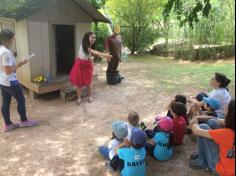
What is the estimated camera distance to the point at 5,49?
512 centimetres

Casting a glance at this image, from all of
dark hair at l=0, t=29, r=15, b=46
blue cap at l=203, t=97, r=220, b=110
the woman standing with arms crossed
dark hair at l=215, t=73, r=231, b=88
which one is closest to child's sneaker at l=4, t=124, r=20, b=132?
the woman standing with arms crossed

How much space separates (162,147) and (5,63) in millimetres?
2822

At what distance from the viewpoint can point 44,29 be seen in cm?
723

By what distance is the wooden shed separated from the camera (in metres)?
7.02

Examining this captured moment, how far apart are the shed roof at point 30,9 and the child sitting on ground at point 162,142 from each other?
4.12m

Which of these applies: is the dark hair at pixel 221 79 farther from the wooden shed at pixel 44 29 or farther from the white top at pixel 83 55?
the wooden shed at pixel 44 29

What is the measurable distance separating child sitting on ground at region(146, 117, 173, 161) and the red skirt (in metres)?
3.01

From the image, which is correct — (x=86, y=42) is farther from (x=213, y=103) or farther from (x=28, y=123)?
(x=213, y=103)

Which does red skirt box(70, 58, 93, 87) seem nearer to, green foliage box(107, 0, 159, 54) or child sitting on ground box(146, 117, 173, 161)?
child sitting on ground box(146, 117, 173, 161)

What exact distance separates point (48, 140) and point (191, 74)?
5.70 meters

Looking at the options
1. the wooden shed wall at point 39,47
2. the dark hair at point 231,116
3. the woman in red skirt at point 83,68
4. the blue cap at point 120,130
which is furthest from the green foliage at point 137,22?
the dark hair at point 231,116

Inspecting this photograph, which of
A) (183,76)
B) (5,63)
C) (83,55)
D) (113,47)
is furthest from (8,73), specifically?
(183,76)

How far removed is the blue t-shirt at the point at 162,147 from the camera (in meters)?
4.08

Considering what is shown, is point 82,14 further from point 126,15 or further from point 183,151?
point 126,15
